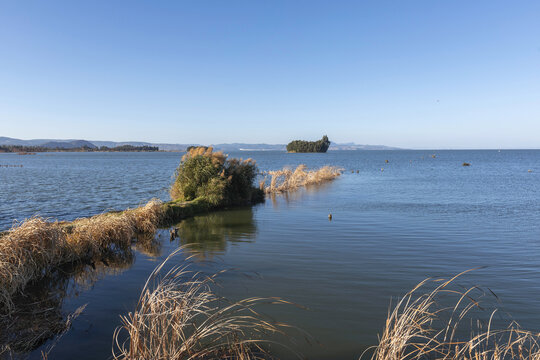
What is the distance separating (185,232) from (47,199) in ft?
57.1

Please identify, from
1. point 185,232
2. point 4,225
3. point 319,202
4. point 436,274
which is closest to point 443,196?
point 319,202

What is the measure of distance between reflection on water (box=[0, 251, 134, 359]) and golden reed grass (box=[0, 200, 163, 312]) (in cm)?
27

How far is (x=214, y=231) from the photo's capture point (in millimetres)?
15695

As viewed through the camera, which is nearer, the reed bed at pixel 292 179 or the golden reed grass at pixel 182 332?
the golden reed grass at pixel 182 332

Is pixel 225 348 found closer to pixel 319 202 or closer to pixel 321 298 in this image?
pixel 321 298

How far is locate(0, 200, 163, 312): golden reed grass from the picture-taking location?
26.5 ft

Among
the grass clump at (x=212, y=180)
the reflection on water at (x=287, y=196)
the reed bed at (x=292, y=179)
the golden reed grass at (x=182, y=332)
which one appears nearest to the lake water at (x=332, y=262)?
the golden reed grass at (x=182, y=332)

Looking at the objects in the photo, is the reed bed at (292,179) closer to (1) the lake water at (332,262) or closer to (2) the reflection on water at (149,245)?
(1) the lake water at (332,262)

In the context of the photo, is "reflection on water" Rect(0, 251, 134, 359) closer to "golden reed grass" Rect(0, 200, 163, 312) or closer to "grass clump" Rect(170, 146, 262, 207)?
"golden reed grass" Rect(0, 200, 163, 312)

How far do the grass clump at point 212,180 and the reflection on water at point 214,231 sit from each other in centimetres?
204

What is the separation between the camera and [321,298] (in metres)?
8.06

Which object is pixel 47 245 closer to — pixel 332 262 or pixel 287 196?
pixel 332 262

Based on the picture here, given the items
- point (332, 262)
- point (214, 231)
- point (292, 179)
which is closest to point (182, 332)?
point (332, 262)

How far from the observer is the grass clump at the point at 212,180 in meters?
21.8
